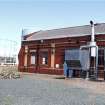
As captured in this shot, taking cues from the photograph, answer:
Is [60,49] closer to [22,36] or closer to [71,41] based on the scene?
[71,41]

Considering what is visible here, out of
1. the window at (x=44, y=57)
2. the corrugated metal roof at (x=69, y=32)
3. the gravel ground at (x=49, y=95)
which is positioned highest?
the corrugated metal roof at (x=69, y=32)

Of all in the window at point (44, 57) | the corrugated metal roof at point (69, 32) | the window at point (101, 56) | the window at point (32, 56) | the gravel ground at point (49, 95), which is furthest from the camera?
the window at point (32, 56)

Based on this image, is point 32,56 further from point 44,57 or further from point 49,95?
point 49,95

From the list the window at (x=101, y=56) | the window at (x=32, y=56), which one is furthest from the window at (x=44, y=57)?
the window at (x=101, y=56)

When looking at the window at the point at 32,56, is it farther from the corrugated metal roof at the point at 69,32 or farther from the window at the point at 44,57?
the corrugated metal roof at the point at 69,32

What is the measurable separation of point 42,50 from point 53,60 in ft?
8.35

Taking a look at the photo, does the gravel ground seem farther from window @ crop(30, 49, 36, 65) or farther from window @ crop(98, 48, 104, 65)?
window @ crop(30, 49, 36, 65)

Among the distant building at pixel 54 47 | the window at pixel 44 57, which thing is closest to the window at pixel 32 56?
the distant building at pixel 54 47

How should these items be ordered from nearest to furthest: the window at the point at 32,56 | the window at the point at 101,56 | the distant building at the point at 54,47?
the window at the point at 101,56 → the distant building at the point at 54,47 → the window at the point at 32,56

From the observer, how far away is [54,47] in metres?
37.6

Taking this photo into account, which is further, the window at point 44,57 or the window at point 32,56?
the window at point 32,56

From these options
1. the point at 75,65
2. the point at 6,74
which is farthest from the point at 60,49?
the point at 6,74

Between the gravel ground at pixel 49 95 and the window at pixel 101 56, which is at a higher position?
the window at pixel 101 56

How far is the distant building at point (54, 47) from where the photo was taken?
110ft
